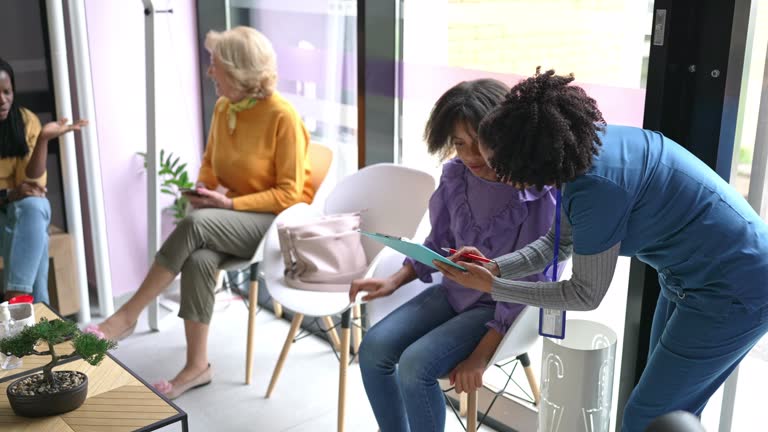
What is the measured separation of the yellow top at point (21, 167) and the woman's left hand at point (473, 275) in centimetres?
211

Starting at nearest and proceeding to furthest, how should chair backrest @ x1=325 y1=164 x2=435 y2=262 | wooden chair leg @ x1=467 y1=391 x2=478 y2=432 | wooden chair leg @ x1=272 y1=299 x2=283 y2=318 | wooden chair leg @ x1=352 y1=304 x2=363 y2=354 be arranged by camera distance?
wooden chair leg @ x1=467 y1=391 x2=478 y2=432, chair backrest @ x1=325 y1=164 x2=435 y2=262, wooden chair leg @ x1=352 y1=304 x2=363 y2=354, wooden chair leg @ x1=272 y1=299 x2=283 y2=318

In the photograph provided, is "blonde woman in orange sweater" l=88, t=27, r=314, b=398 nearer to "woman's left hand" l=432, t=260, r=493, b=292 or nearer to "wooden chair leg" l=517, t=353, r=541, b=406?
"wooden chair leg" l=517, t=353, r=541, b=406

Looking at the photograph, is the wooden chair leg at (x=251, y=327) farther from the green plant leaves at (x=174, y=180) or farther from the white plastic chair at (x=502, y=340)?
the green plant leaves at (x=174, y=180)

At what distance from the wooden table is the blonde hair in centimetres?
126

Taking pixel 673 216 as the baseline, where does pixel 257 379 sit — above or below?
below

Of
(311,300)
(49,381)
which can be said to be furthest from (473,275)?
(49,381)

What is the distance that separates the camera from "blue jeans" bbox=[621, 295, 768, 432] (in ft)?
5.64

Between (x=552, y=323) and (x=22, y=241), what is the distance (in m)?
2.27

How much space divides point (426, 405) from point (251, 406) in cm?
104

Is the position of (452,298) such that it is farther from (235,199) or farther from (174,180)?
(174,180)

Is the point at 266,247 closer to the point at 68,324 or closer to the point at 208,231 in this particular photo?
the point at 208,231

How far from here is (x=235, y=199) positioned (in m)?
3.07

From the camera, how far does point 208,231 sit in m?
3.01

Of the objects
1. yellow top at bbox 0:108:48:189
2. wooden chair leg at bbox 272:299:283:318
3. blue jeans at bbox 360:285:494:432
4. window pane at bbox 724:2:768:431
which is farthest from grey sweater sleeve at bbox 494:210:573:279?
yellow top at bbox 0:108:48:189
